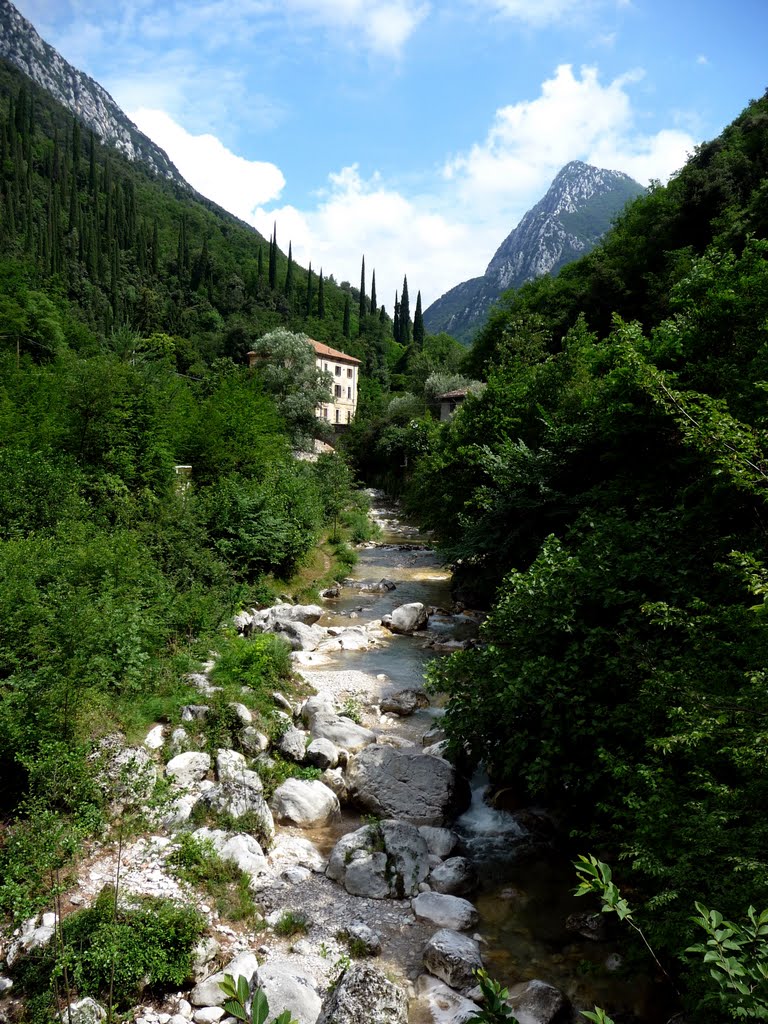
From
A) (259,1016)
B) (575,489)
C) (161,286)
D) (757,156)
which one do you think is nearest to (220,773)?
(259,1016)

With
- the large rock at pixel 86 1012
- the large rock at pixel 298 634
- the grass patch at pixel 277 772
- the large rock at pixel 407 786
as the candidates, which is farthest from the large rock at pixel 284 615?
the large rock at pixel 86 1012

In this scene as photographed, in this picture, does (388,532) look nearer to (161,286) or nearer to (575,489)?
(575,489)

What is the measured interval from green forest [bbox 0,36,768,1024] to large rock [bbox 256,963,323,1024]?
212cm

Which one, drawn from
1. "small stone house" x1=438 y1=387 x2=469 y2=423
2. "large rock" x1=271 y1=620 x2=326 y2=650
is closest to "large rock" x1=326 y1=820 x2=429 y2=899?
"large rock" x1=271 y1=620 x2=326 y2=650

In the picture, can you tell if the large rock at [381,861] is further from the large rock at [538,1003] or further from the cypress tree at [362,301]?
the cypress tree at [362,301]

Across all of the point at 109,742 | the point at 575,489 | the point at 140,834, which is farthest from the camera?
the point at 575,489

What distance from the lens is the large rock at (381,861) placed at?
7242 millimetres

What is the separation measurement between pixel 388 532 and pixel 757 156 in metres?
25.8

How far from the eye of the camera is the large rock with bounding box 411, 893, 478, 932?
6785mm

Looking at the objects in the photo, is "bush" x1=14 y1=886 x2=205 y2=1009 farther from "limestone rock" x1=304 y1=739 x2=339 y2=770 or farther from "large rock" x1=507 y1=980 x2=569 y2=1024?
"limestone rock" x1=304 y1=739 x2=339 y2=770

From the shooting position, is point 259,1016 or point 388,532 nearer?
point 259,1016

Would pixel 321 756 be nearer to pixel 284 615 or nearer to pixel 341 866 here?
pixel 341 866

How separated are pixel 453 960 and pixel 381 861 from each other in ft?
5.34

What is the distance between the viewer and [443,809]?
875 cm
